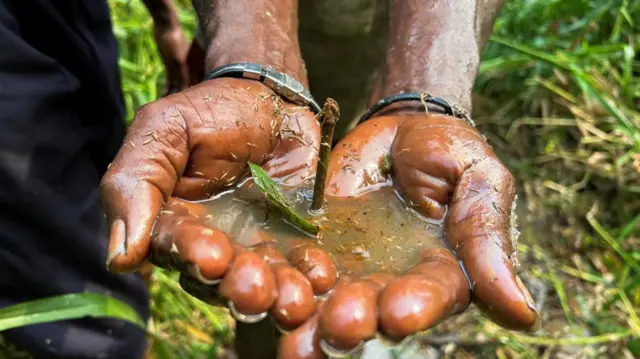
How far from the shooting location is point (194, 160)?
1040mm

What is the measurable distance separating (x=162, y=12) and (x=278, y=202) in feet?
3.14

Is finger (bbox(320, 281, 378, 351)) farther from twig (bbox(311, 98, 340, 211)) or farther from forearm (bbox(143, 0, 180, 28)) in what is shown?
forearm (bbox(143, 0, 180, 28))

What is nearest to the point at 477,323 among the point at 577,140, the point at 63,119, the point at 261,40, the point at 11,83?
the point at 577,140

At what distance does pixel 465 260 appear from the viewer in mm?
949

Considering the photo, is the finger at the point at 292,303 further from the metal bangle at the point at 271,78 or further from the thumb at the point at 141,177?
the metal bangle at the point at 271,78

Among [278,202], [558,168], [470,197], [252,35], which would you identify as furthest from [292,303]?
[558,168]

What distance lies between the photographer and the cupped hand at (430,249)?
2.67 ft

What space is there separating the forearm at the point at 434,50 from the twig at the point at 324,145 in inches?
13.7

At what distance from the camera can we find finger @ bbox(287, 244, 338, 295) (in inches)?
34.4

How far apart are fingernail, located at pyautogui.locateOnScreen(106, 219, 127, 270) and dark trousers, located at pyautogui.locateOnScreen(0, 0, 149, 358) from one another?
423 mm

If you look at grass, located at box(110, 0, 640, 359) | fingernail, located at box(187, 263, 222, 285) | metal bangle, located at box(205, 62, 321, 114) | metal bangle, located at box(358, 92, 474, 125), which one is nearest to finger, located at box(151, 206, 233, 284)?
fingernail, located at box(187, 263, 222, 285)

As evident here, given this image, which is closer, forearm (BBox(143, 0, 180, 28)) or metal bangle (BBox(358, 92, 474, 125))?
metal bangle (BBox(358, 92, 474, 125))

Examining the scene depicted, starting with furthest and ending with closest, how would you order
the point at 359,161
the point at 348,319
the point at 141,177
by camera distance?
1. the point at 359,161
2. the point at 141,177
3. the point at 348,319

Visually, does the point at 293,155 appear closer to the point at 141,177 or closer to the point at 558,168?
the point at 141,177
